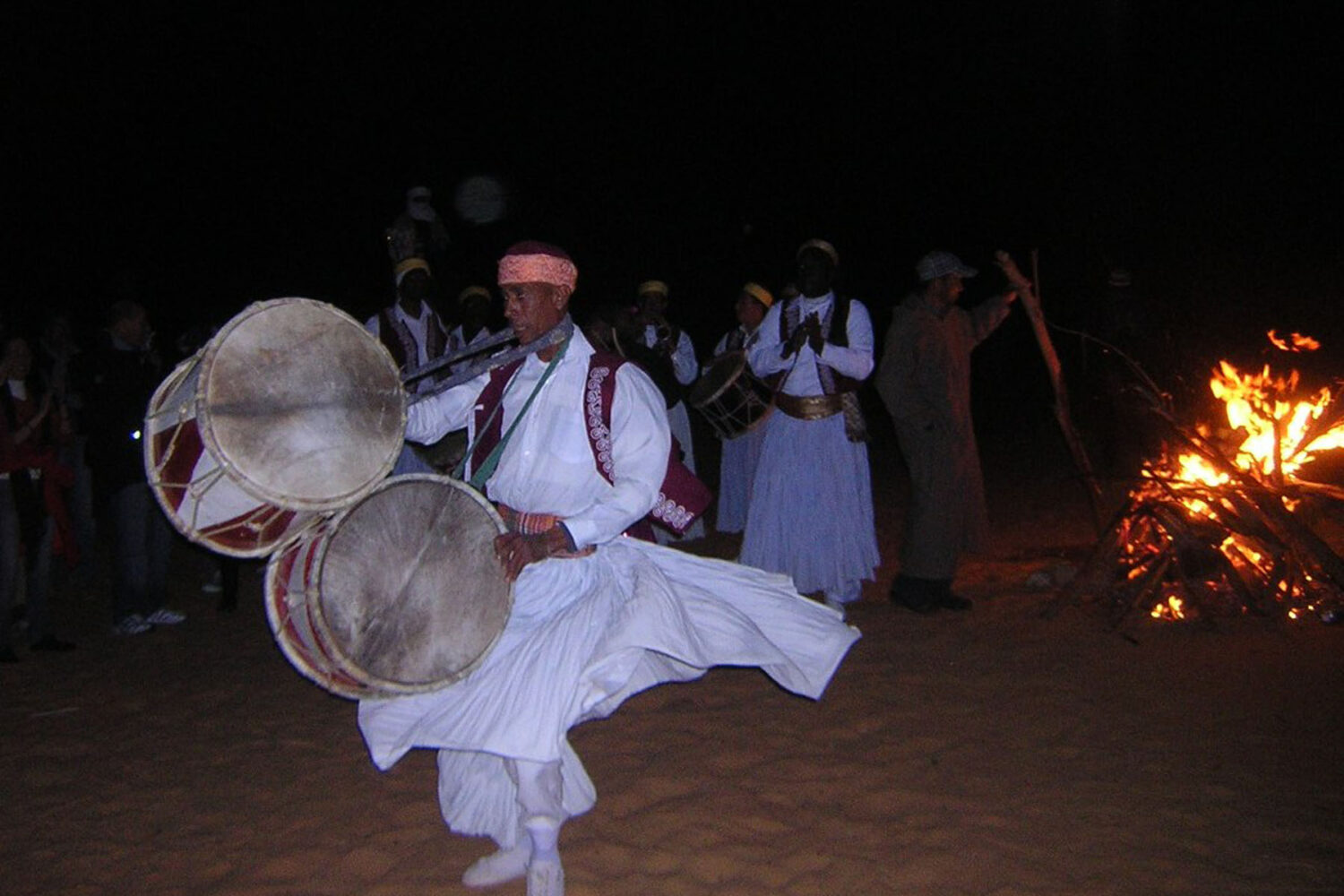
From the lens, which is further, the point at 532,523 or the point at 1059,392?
the point at 1059,392

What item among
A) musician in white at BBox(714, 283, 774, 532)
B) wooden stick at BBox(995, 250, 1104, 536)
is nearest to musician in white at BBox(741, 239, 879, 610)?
wooden stick at BBox(995, 250, 1104, 536)

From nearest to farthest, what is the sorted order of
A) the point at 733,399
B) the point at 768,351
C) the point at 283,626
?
1. the point at 283,626
2. the point at 768,351
3. the point at 733,399

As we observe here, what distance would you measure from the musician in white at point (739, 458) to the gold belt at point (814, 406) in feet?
4.94

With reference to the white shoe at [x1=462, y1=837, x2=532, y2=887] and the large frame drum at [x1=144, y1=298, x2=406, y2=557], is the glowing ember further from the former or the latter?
the large frame drum at [x1=144, y1=298, x2=406, y2=557]

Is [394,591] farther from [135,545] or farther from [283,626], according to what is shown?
[135,545]

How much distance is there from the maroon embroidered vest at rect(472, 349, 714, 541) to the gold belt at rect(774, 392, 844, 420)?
3201mm

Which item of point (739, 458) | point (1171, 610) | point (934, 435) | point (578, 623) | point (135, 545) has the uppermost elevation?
point (934, 435)

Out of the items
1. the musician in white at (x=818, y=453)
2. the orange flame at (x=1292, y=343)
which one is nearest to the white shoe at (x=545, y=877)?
the musician in white at (x=818, y=453)

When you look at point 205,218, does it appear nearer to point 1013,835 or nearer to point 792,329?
point 792,329

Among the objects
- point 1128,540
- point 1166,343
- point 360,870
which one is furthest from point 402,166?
point 360,870

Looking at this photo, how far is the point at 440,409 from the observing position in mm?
3828

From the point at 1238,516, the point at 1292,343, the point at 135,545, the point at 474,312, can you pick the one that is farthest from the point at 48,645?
the point at 1292,343

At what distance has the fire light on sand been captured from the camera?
633 cm

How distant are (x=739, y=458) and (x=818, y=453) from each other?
84.9 inches
